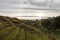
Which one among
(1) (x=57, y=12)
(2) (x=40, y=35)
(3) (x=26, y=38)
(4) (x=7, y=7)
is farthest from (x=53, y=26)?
(4) (x=7, y=7)

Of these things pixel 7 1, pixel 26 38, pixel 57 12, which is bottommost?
pixel 26 38


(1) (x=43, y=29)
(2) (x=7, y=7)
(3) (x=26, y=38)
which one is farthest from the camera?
(2) (x=7, y=7)

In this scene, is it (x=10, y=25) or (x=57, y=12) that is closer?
(x=10, y=25)

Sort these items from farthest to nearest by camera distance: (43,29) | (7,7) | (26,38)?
1. (7,7)
2. (43,29)
3. (26,38)

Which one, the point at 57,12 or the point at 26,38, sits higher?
the point at 57,12

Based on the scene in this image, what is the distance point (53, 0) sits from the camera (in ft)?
6.30

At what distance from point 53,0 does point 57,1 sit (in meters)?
0.04

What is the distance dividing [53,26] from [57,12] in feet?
1.78

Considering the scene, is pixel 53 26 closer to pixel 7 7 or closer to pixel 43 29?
pixel 43 29

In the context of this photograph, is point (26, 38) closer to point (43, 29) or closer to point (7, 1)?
point (43, 29)

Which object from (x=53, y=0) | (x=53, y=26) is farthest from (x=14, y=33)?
(x=53, y=0)

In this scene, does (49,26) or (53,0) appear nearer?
(49,26)

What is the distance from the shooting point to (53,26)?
1354 millimetres

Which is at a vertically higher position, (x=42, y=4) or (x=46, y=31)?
(x=42, y=4)
